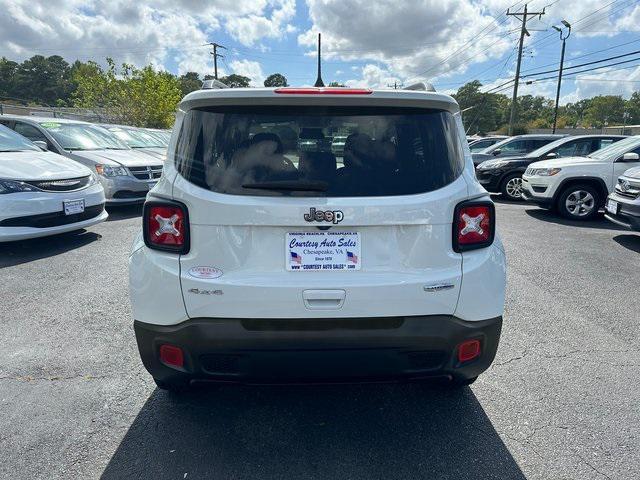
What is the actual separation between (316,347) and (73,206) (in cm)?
526

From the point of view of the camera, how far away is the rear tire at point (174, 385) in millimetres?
2352

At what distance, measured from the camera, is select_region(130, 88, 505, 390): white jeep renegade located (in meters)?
2.07

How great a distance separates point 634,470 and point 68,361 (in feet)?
11.7

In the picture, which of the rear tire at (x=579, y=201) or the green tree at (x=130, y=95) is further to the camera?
the green tree at (x=130, y=95)

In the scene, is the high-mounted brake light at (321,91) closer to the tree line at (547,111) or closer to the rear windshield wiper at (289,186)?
the rear windshield wiper at (289,186)

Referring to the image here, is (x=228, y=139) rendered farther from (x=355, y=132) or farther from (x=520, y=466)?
(x=520, y=466)

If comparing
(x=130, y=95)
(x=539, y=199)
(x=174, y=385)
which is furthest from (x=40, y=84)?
(x=174, y=385)

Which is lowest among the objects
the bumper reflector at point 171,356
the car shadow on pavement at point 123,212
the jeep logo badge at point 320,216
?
the car shadow on pavement at point 123,212

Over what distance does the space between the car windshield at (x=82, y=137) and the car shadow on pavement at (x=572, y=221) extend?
9314 mm

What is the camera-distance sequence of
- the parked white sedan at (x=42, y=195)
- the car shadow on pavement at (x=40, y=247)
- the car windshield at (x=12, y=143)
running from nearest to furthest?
the parked white sedan at (x=42, y=195) < the car shadow on pavement at (x=40, y=247) < the car windshield at (x=12, y=143)

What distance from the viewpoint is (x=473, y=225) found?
221 cm

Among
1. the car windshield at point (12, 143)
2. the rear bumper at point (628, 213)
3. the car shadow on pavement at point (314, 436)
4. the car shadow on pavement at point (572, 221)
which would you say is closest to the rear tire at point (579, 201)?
the car shadow on pavement at point (572, 221)

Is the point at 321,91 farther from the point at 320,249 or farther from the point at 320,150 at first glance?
the point at 320,249

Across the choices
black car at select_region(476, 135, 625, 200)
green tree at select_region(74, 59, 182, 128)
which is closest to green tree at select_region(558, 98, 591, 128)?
green tree at select_region(74, 59, 182, 128)
